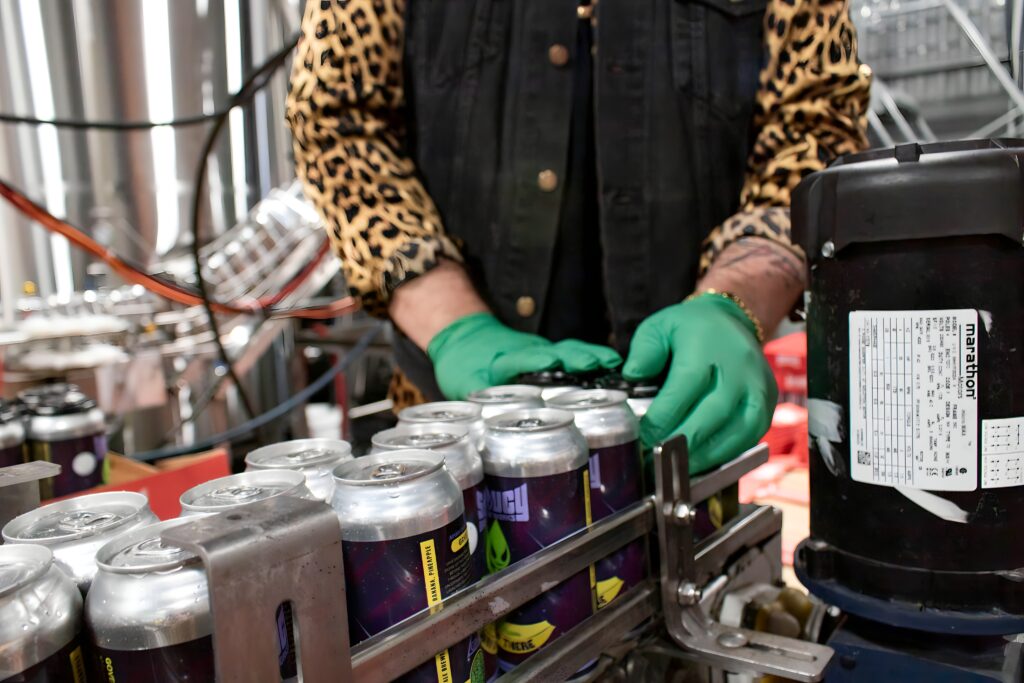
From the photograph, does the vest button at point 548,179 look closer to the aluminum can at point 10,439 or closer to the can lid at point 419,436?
the can lid at point 419,436

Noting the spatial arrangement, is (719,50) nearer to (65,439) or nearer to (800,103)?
(800,103)

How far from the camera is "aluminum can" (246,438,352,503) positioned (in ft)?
1.72

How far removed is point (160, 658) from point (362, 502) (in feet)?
0.46

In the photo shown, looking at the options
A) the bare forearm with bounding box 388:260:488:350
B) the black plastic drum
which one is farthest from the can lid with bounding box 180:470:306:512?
the bare forearm with bounding box 388:260:488:350

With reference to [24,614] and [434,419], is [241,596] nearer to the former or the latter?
[24,614]

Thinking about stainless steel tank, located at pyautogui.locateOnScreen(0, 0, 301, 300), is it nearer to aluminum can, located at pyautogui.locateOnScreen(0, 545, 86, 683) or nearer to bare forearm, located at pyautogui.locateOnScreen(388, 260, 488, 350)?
bare forearm, located at pyautogui.locateOnScreen(388, 260, 488, 350)

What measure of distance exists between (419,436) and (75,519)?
0.83 ft

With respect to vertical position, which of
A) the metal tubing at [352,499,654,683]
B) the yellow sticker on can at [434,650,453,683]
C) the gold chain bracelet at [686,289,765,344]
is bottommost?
the yellow sticker on can at [434,650,453,683]

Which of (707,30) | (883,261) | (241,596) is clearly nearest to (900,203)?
(883,261)

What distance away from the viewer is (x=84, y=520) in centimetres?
46

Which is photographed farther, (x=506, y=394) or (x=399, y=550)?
(x=506, y=394)

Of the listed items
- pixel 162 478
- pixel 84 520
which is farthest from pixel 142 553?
pixel 162 478

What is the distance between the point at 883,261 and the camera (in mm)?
549

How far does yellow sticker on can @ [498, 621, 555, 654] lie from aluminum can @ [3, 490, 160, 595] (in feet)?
0.92
